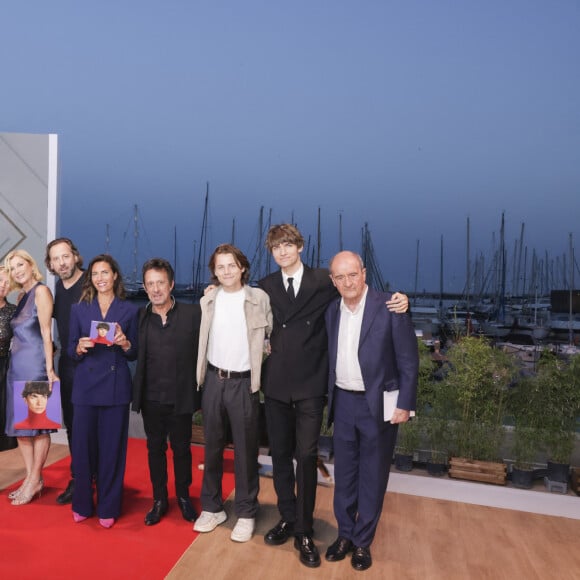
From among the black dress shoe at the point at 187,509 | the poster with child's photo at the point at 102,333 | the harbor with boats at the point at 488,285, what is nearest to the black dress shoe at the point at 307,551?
the black dress shoe at the point at 187,509

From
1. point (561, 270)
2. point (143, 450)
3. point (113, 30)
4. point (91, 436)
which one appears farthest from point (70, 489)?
point (113, 30)

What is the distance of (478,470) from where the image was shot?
3992mm

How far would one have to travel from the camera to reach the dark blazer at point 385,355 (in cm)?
276

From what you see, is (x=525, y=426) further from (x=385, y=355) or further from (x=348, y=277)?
(x=348, y=277)

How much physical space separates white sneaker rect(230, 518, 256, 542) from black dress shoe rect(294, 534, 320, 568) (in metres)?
0.29

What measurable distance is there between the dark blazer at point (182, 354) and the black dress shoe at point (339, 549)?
3.48 ft

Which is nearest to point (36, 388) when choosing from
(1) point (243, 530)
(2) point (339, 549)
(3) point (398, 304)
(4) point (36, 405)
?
(4) point (36, 405)

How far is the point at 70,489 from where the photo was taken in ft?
12.0

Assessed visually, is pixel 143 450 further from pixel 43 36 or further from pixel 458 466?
pixel 43 36

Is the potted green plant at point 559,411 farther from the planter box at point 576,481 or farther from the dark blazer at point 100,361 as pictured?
the dark blazer at point 100,361

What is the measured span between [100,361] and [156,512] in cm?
97

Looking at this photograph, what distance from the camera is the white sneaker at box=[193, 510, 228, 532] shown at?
3.19 m

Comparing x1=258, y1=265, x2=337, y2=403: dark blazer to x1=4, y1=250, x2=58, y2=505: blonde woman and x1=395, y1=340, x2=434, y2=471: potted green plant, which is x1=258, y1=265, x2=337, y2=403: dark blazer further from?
x1=395, y1=340, x2=434, y2=471: potted green plant

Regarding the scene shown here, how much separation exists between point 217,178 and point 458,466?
165ft
